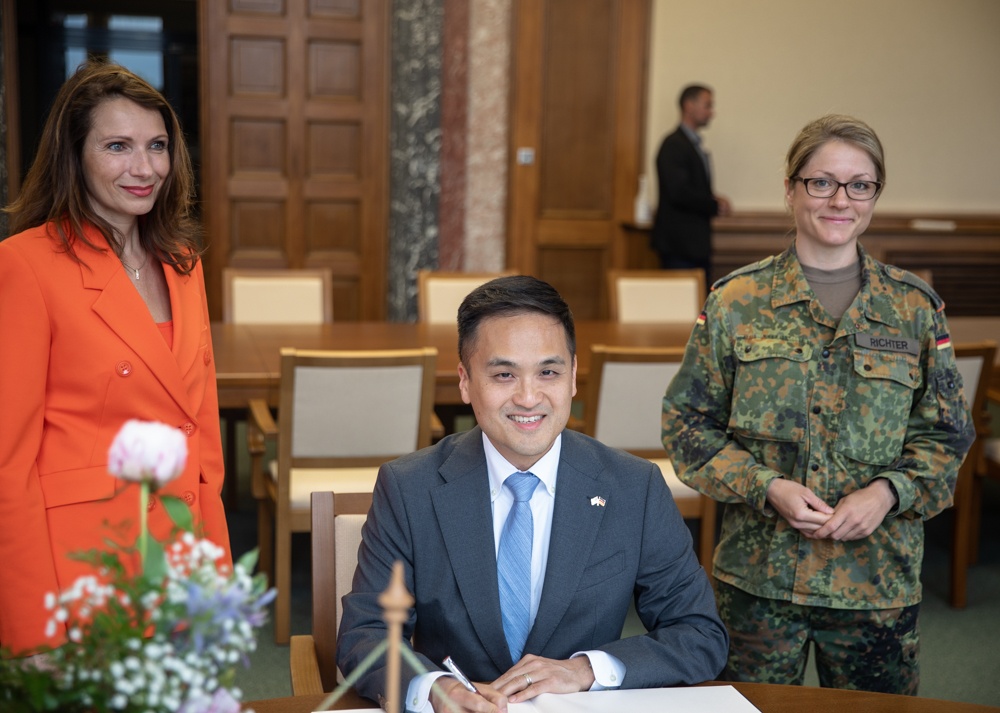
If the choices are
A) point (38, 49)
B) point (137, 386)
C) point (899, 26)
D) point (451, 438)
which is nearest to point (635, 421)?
point (451, 438)

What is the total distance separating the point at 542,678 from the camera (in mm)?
1562

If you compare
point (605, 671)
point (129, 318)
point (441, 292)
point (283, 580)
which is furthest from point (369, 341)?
point (605, 671)

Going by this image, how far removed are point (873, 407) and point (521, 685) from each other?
958 mm

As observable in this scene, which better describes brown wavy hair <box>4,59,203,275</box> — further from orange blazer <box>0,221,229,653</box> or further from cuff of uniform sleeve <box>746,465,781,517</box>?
cuff of uniform sleeve <box>746,465,781,517</box>

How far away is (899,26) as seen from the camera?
805cm

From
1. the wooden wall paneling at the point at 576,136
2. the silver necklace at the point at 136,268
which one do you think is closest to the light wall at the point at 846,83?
the wooden wall paneling at the point at 576,136

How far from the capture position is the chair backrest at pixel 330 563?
1883mm

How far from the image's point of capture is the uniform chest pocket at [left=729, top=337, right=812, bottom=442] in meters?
2.13

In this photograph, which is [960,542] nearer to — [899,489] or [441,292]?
[899,489]

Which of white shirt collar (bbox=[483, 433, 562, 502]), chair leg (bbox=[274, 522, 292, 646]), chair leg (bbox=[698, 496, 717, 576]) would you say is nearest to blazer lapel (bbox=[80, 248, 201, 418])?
white shirt collar (bbox=[483, 433, 562, 502])

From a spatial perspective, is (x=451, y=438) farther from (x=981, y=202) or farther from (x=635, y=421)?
(x=981, y=202)

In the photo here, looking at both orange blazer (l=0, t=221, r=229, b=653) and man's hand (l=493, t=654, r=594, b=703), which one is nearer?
man's hand (l=493, t=654, r=594, b=703)

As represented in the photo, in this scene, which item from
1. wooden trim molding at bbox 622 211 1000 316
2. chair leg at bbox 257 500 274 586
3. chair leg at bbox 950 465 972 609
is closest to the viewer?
chair leg at bbox 257 500 274 586

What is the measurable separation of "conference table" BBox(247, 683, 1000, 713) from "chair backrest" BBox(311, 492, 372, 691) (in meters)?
0.29
